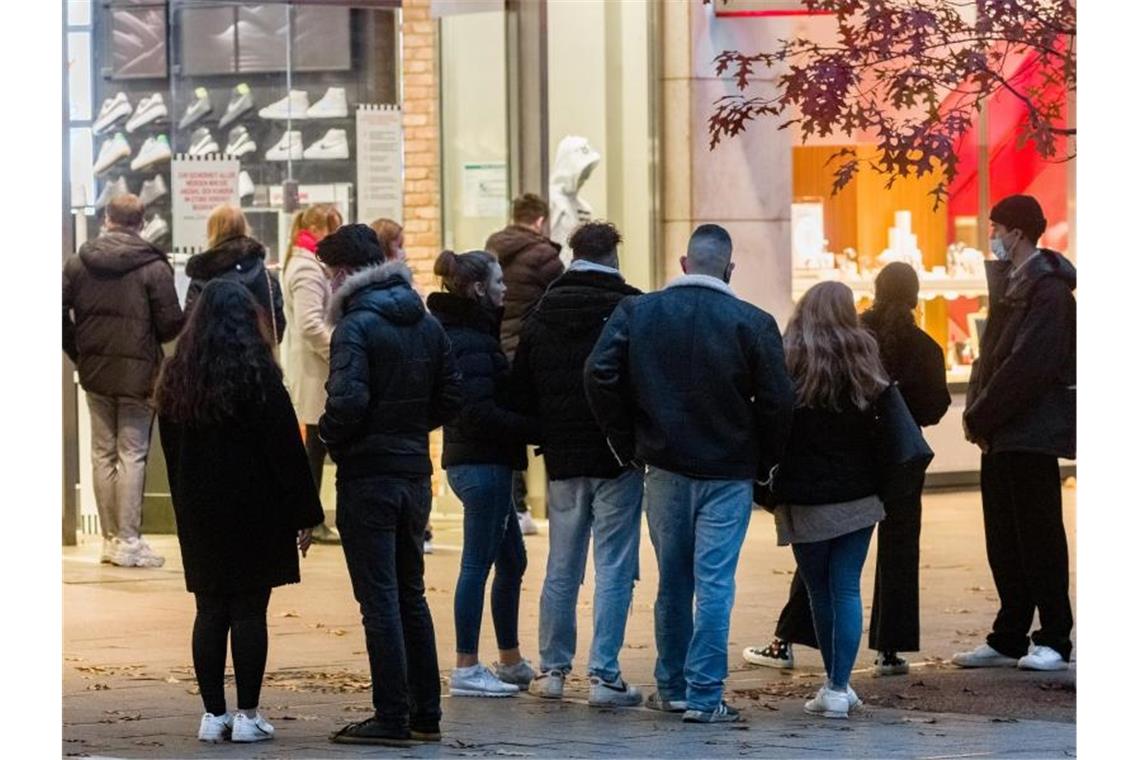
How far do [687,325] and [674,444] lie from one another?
1.43 feet

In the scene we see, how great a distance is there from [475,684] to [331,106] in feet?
21.1

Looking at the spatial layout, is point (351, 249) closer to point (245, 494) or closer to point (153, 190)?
point (245, 494)

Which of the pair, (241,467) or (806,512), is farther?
(806,512)

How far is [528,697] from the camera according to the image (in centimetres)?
1036

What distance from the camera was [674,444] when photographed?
9656 millimetres

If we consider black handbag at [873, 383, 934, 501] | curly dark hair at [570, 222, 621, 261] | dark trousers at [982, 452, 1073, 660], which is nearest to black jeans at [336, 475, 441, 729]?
curly dark hair at [570, 222, 621, 261]

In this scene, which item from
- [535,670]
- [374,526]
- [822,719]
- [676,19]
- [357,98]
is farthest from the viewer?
[676,19]

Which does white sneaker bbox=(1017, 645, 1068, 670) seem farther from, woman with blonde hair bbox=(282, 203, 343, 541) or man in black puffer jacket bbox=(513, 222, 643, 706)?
woman with blonde hair bbox=(282, 203, 343, 541)

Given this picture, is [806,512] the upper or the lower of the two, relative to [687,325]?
lower

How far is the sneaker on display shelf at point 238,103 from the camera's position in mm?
16000
